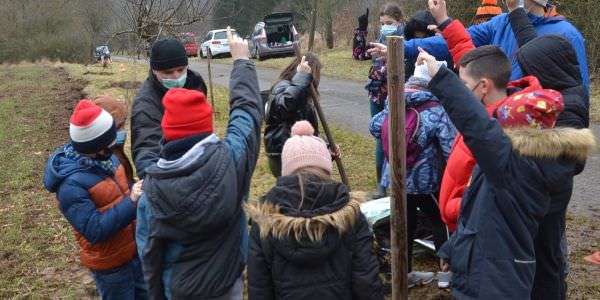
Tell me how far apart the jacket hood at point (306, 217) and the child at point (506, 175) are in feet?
1.77

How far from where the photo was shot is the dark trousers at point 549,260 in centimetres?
265

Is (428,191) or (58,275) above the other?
(428,191)

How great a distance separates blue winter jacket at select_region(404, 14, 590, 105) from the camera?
Answer: 3.33m

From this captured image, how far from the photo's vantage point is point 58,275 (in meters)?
4.86

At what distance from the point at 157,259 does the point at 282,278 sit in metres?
0.58

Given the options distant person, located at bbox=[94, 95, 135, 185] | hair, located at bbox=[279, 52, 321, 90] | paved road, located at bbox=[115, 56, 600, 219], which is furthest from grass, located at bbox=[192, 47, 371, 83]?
distant person, located at bbox=[94, 95, 135, 185]

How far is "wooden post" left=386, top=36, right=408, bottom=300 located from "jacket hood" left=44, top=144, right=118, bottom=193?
1.56 meters

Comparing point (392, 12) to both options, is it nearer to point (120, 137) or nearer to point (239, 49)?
point (239, 49)

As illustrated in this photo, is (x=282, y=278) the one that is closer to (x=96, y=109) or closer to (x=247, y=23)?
(x=96, y=109)

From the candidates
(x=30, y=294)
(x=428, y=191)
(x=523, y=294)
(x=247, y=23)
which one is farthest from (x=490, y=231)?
(x=247, y=23)

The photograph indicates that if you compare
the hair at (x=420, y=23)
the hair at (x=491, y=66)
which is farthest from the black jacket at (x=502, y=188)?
the hair at (x=420, y=23)

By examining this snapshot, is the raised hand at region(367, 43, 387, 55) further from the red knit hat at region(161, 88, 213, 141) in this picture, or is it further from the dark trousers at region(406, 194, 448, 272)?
the red knit hat at region(161, 88, 213, 141)

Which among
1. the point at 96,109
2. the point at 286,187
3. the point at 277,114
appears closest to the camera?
the point at 286,187

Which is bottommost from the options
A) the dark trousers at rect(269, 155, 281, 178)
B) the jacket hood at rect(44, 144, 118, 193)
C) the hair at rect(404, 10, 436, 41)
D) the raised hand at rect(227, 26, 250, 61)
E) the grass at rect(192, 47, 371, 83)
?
the grass at rect(192, 47, 371, 83)
